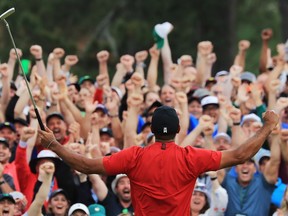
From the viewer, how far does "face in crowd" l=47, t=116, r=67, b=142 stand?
1739 centimetres

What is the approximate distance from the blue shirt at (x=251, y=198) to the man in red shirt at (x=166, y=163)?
3.67 m

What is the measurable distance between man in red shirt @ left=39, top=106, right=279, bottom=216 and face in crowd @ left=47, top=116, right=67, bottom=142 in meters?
4.98

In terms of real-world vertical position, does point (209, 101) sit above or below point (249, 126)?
above

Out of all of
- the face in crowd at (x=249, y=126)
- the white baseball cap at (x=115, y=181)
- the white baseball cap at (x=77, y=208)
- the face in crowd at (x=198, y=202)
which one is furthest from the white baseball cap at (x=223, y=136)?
the white baseball cap at (x=77, y=208)

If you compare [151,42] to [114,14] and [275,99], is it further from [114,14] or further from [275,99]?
[275,99]

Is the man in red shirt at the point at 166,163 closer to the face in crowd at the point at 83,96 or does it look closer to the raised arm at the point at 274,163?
the raised arm at the point at 274,163

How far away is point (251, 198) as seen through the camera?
52.6ft

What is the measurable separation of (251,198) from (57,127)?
105 inches

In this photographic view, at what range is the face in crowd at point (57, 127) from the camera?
17.4 m

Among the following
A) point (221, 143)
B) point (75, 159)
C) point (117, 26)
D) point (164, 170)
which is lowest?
point (164, 170)

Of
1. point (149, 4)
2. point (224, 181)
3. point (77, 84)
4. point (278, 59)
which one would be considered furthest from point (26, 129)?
point (149, 4)

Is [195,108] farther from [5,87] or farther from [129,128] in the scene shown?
[5,87]

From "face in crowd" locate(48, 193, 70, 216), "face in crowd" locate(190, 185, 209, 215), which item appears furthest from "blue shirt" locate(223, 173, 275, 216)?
"face in crowd" locate(48, 193, 70, 216)

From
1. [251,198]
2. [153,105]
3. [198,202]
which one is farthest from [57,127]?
[251,198]
